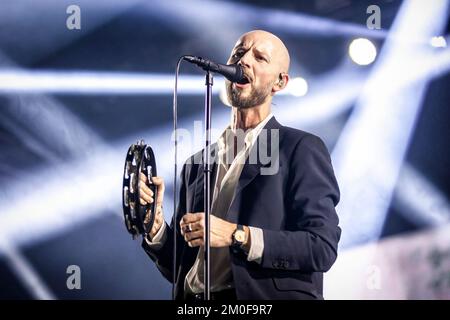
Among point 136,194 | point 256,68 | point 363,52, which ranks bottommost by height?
point 136,194

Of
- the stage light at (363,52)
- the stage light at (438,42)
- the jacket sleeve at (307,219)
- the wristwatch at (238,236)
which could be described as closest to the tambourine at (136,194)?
the wristwatch at (238,236)

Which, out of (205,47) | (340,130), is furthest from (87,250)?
(340,130)

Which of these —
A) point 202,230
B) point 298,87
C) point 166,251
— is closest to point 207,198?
point 202,230

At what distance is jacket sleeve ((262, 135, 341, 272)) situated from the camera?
240 centimetres

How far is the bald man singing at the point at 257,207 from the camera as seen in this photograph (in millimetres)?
2402

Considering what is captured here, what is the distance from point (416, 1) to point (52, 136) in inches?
80.4

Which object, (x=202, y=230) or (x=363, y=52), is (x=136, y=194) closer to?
(x=202, y=230)

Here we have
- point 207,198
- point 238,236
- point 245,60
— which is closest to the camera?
point 207,198

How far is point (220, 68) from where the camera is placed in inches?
89.5

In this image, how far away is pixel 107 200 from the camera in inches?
141

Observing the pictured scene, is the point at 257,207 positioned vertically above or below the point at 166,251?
above

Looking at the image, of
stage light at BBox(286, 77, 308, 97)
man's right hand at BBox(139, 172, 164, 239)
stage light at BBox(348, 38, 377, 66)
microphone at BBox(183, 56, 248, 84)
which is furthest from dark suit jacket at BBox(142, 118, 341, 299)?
stage light at BBox(348, 38, 377, 66)

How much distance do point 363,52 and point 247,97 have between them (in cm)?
112

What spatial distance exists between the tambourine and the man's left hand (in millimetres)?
169
